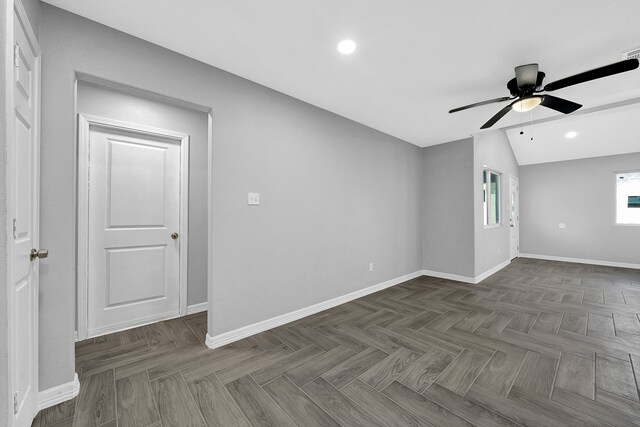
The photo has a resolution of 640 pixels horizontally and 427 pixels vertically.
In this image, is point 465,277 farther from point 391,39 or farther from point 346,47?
point 346,47

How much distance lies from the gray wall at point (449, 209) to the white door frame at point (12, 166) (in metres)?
5.02

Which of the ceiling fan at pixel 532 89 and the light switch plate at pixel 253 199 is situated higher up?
the ceiling fan at pixel 532 89

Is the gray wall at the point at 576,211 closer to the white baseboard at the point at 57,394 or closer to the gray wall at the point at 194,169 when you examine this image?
the gray wall at the point at 194,169

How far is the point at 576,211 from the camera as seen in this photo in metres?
6.31

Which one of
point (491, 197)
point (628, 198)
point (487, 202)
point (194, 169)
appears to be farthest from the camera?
point (628, 198)

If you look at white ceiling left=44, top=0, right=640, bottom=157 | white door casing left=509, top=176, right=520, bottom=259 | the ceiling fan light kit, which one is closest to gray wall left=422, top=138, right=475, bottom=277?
white ceiling left=44, top=0, right=640, bottom=157

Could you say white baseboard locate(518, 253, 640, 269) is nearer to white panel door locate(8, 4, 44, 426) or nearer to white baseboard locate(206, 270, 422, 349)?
white baseboard locate(206, 270, 422, 349)

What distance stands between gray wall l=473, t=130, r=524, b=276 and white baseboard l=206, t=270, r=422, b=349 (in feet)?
6.36

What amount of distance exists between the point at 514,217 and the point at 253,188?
7.09 metres

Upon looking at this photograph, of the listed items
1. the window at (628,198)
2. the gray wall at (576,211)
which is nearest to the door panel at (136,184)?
the gray wall at (576,211)

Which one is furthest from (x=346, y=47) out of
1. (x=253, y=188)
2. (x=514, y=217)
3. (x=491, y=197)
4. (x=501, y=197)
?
(x=514, y=217)

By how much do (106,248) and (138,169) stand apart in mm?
846

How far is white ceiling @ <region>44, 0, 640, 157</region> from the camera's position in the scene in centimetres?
171

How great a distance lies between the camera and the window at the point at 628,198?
566 cm
